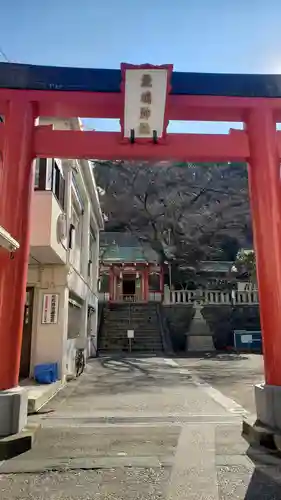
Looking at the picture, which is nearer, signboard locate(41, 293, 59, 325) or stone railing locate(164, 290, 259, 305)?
signboard locate(41, 293, 59, 325)

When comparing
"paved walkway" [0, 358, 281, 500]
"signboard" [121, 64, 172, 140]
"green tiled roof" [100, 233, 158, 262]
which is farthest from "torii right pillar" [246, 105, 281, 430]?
"green tiled roof" [100, 233, 158, 262]

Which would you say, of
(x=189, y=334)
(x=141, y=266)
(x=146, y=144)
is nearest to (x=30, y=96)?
(x=146, y=144)

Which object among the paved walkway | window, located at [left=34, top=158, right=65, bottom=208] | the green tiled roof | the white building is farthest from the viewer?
the green tiled roof

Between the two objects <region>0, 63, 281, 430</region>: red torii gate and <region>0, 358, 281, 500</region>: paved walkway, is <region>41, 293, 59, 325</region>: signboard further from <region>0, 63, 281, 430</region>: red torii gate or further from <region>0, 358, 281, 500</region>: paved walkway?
<region>0, 63, 281, 430</region>: red torii gate

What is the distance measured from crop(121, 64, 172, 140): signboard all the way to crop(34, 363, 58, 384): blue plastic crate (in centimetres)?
641

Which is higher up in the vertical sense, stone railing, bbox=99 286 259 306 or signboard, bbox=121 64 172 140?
signboard, bbox=121 64 172 140

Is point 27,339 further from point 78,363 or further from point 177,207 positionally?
point 177,207

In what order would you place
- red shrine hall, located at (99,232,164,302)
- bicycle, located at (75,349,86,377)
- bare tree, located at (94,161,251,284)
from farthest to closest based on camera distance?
1. bare tree, located at (94,161,251,284)
2. red shrine hall, located at (99,232,164,302)
3. bicycle, located at (75,349,86,377)

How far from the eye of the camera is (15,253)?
528 cm

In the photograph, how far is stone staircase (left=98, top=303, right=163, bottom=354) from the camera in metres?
23.6

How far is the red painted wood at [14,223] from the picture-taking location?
506 centimetres

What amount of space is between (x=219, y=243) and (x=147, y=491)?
132ft

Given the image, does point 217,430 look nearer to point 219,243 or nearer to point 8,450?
point 8,450

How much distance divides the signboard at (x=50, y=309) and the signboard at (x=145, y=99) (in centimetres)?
573
